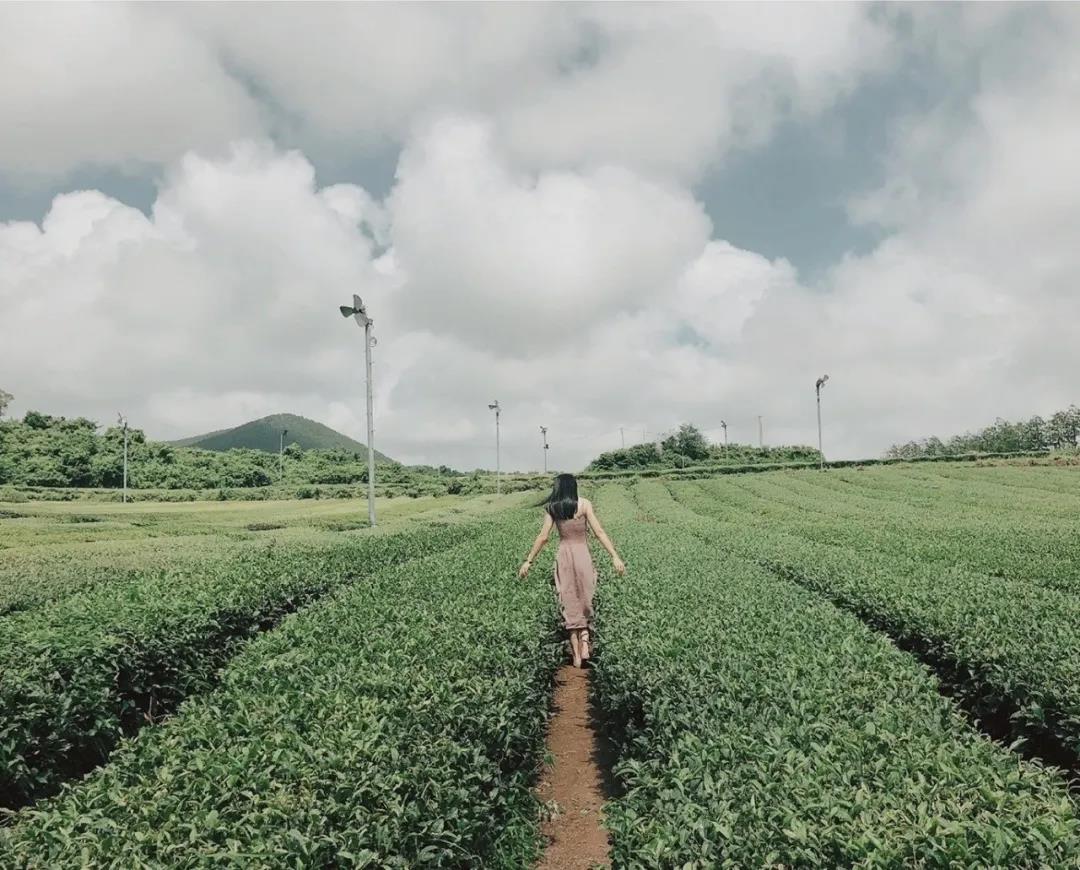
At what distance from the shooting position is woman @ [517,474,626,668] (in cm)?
905

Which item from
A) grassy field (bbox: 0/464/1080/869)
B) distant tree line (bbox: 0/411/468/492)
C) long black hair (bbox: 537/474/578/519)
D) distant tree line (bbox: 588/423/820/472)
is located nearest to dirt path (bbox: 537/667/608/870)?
grassy field (bbox: 0/464/1080/869)

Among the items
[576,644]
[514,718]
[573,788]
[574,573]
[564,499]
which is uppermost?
[564,499]

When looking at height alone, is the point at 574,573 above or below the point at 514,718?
Result: above

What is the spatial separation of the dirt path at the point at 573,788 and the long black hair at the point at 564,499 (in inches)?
83.5

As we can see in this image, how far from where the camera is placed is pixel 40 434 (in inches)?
2840

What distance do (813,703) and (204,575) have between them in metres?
9.82

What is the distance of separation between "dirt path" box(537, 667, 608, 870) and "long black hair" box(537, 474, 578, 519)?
6.95ft

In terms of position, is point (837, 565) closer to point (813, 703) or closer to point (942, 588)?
point (942, 588)

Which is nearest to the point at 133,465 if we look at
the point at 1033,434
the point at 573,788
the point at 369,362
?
the point at 369,362

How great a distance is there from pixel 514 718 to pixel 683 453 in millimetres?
102427

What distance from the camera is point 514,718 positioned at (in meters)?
5.46

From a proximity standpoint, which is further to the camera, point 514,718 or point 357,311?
point 357,311

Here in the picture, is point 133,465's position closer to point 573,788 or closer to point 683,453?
point 683,453

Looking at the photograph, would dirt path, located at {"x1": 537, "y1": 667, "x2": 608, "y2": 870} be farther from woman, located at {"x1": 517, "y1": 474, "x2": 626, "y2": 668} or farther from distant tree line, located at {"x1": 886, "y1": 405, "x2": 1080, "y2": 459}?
distant tree line, located at {"x1": 886, "y1": 405, "x2": 1080, "y2": 459}
